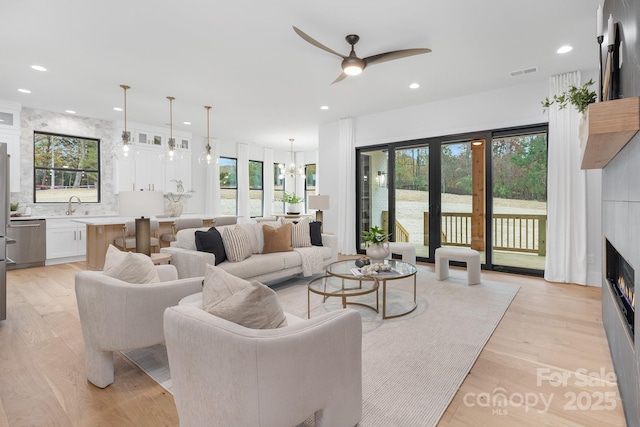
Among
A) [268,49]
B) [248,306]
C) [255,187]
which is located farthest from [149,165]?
[248,306]

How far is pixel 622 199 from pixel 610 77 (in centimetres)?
73

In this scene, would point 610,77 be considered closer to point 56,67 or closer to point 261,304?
point 261,304

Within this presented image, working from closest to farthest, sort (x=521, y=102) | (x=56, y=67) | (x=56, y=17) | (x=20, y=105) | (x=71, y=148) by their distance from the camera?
(x=56, y=17) → (x=56, y=67) → (x=521, y=102) → (x=20, y=105) → (x=71, y=148)

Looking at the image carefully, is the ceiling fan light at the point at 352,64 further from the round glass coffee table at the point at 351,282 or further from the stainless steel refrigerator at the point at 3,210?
the stainless steel refrigerator at the point at 3,210

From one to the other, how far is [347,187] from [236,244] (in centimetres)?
353

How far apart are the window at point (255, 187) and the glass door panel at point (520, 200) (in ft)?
21.9

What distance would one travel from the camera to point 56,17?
310 centimetres

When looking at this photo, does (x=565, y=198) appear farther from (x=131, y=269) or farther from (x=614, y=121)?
(x=131, y=269)

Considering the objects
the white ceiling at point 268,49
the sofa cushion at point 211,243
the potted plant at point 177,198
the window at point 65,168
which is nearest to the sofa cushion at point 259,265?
the sofa cushion at point 211,243

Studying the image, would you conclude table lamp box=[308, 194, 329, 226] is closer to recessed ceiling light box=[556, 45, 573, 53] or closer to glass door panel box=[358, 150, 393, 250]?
glass door panel box=[358, 150, 393, 250]

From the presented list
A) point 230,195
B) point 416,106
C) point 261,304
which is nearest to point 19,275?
point 230,195

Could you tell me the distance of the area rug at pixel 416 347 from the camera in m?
1.88

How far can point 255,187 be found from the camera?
1009 centimetres

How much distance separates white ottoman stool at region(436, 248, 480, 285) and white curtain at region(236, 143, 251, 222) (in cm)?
596
